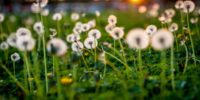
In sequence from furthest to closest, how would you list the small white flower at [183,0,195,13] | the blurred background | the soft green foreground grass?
the blurred background → the small white flower at [183,0,195,13] → the soft green foreground grass

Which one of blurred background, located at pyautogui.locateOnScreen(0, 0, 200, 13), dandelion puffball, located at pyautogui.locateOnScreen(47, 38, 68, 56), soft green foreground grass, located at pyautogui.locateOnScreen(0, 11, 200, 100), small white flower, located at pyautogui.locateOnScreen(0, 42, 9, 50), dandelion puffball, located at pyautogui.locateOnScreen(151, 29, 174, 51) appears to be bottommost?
blurred background, located at pyautogui.locateOnScreen(0, 0, 200, 13)

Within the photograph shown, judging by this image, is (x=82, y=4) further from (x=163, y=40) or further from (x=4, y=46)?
(x=163, y=40)

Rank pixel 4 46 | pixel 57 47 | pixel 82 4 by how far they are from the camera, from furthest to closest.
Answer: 1. pixel 82 4
2. pixel 4 46
3. pixel 57 47

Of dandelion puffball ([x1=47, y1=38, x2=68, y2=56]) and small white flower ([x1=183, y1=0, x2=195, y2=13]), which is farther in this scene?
small white flower ([x1=183, y1=0, x2=195, y2=13])

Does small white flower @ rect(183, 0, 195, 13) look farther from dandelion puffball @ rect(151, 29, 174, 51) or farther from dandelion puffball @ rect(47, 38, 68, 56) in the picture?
dandelion puffball @ rect(47, 38, 68, 56)

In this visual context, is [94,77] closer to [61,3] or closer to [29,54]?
[29,54]

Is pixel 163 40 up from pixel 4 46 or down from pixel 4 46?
up

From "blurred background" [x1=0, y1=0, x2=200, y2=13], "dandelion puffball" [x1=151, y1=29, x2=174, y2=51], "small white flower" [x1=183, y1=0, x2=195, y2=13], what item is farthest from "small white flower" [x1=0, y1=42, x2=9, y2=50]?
"blurred background" [x1=0, y1=0, x2=200, y2=13]

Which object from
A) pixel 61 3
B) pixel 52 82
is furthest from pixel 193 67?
pixel 61 3

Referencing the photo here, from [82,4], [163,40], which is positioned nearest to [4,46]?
[163,40]

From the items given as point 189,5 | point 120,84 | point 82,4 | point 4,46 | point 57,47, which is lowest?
point 82,4

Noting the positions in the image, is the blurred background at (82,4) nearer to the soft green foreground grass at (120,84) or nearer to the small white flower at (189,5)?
the small white flower at (189,5)
